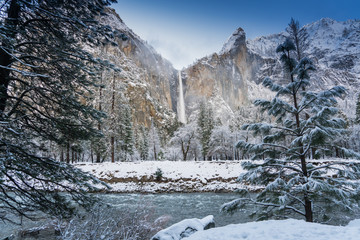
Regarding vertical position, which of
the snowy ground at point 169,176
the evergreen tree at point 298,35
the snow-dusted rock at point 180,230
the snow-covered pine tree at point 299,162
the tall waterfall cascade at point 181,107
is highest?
the tall waterfall cascade at point 181,107

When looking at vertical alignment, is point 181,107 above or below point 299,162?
above

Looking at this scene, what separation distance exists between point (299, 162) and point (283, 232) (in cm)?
321

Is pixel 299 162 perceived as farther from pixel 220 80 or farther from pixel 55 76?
pixel 220 80

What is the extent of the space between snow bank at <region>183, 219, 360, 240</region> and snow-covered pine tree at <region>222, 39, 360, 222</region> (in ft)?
2.75

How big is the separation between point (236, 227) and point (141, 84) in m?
138

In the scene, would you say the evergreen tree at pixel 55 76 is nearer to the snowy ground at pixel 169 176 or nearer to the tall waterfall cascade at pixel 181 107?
the snowy ground at pixel 169 176

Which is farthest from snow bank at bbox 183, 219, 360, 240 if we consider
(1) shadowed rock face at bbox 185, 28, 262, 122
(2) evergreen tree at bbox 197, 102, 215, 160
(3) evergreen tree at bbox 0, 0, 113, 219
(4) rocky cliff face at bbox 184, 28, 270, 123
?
(1) shadowed rock face at bbox 185, 28, 262, 122

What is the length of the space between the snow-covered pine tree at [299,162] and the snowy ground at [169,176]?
14.5m

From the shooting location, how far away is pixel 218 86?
544ft

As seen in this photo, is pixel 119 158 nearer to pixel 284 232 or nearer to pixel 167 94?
pixel 284 232

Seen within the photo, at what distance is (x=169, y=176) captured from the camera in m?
22.9

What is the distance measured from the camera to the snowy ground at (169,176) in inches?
810

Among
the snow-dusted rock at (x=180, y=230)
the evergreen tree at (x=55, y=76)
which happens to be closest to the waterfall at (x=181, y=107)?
the snow-dusted rock at (x=180, y=230)

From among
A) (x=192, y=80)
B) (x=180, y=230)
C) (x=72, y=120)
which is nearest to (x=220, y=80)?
(x=192, y=80)
